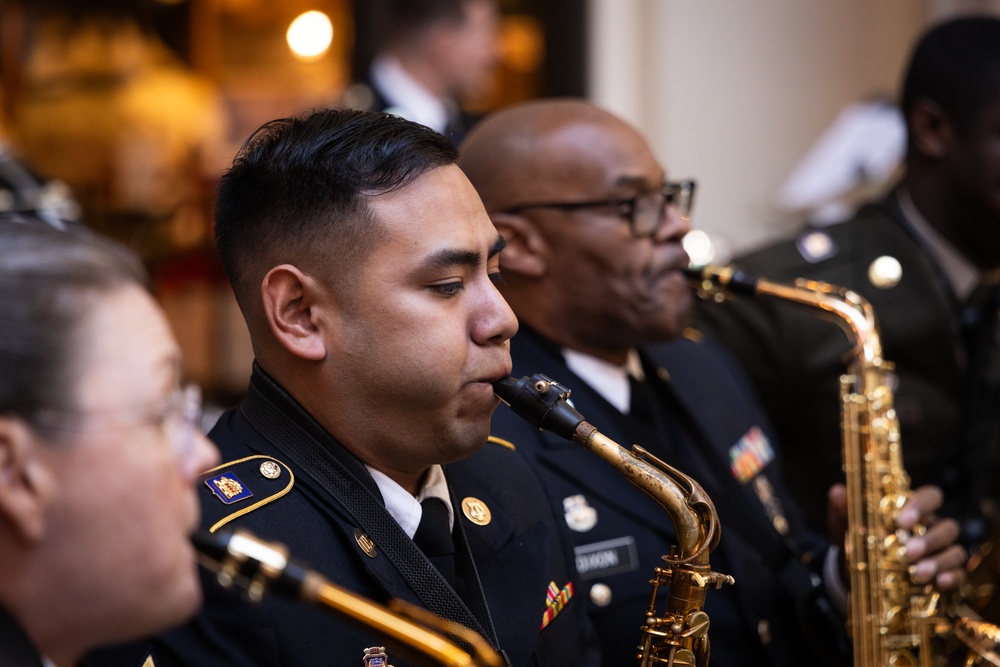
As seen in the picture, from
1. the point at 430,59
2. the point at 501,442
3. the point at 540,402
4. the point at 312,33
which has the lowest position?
the point at 312,33

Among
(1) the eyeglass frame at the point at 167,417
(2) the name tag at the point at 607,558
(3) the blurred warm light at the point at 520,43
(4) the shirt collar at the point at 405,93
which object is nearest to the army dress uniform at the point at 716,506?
(2) the name tag at the point at 607,558

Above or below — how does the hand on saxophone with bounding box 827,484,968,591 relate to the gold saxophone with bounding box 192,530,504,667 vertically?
below

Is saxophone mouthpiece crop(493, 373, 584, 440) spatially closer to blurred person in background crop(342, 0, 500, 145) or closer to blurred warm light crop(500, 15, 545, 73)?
blurred person in background crop(342, 0, 500, 145)

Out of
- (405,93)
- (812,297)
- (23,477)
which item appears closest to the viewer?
(23,477)

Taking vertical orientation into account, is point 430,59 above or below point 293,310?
below

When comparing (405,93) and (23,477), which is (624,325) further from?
(405,93)

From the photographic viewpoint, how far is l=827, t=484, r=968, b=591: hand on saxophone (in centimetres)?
246

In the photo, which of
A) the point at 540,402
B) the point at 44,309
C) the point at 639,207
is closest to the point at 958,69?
the point at 639,207

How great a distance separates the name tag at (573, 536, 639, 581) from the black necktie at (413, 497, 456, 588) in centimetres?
46

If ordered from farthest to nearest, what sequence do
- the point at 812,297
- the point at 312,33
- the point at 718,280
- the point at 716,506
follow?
the point at 312,33, the point at 812,297, the point at 718,280, the point at 716,506

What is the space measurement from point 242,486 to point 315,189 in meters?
0.45

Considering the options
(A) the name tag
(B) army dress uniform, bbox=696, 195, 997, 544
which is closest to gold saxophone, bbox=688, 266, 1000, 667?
(B) army dress uniform, bbox=696, 195, 997, 544

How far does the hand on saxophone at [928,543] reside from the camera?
246 cm

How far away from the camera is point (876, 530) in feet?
8.28
